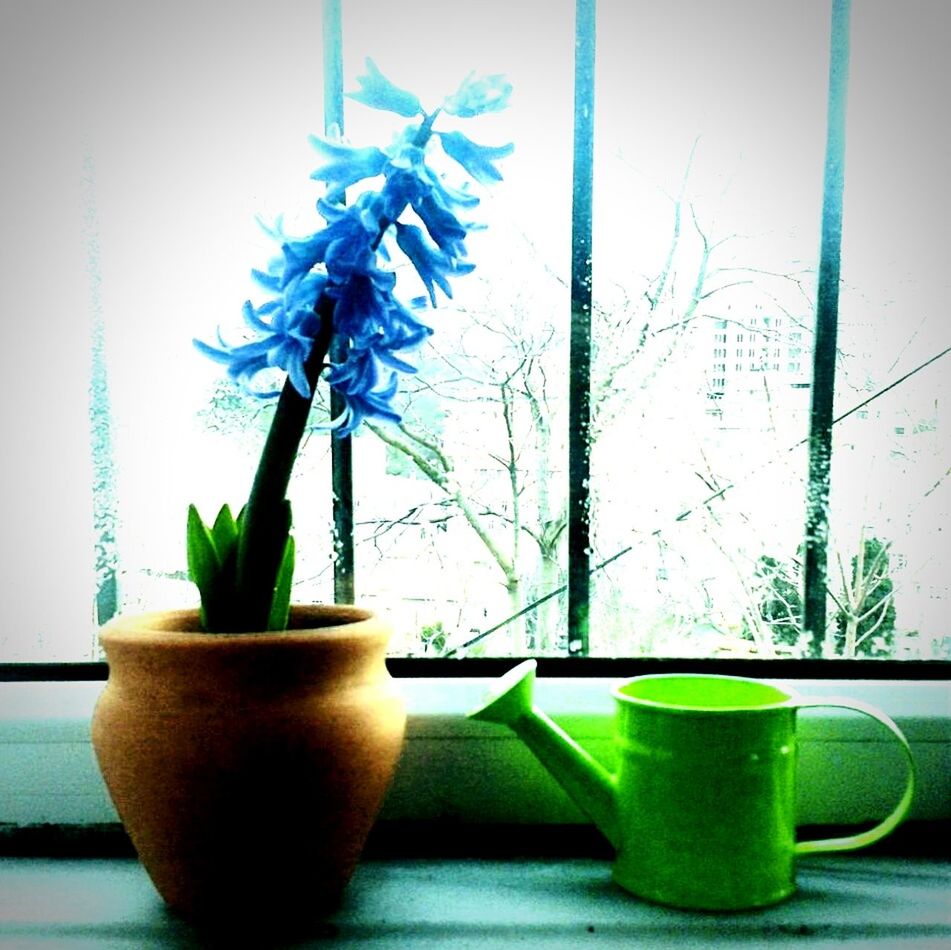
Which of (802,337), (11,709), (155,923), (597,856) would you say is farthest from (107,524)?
(802,337)

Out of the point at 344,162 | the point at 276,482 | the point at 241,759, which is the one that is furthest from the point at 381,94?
the point at 241,759

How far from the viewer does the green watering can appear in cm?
52

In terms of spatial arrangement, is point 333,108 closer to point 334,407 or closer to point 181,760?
point 334,407

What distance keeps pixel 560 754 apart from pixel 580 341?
13.4 inches

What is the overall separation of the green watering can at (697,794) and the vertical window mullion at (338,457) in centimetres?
23

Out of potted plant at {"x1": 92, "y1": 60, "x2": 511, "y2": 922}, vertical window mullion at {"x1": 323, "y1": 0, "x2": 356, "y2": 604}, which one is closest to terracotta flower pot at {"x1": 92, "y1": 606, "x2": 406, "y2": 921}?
potted plant at {"x1": 92, "y1": 60, "x2": 511, "y2": 922}

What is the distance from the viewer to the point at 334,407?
70cm

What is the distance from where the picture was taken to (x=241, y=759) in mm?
466

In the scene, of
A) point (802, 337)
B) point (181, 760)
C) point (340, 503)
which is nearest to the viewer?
point (181, 760)

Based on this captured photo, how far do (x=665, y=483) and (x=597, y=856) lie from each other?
0.40 metres

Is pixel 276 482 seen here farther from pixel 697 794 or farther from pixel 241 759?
pixel 697 794

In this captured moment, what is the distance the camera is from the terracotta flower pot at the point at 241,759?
469 mm

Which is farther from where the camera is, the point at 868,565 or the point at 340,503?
the point at 868,565

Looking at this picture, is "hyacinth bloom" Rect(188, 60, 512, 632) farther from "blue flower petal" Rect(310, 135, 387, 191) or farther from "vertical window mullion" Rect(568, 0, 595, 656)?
"vertical window mullion" Rect(568, 0, 595, 656)
